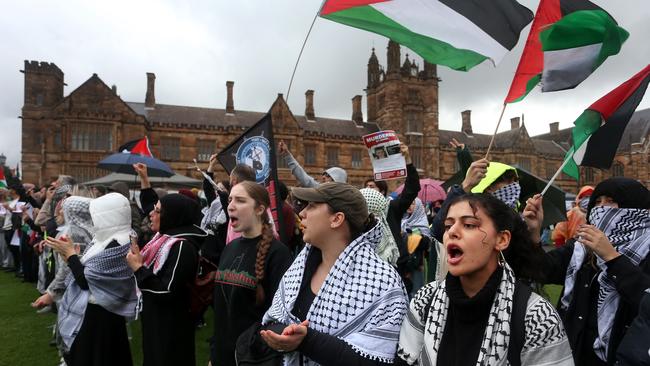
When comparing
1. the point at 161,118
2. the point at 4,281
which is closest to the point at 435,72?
the point at 161,118

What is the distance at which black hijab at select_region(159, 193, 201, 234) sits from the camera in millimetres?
3652

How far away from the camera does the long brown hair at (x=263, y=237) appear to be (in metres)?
2.85

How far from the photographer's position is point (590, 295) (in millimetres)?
2781

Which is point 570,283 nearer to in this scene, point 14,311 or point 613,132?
point 613,132

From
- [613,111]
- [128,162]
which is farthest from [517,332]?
[128,162]

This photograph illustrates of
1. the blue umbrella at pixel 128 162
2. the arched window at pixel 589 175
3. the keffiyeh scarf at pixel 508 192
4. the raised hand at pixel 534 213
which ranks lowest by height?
the raised hand at pixel 534 213

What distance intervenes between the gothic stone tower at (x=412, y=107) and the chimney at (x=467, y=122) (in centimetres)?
Result: 899

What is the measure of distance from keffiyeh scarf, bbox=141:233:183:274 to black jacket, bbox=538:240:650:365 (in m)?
2.71

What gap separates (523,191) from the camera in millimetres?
3941

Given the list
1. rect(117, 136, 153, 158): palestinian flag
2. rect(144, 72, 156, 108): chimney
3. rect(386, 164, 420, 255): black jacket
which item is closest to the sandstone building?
rect(144, 72, 156, 108): chimney

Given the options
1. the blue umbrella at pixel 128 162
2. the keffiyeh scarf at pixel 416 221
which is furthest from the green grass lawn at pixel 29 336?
the keffiyeh scarf at pixel 416 221

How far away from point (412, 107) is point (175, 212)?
41011mm

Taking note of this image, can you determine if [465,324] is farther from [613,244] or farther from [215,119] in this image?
[215,119]

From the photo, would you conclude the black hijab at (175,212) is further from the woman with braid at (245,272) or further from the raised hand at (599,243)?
the raised hand at (599,243)
